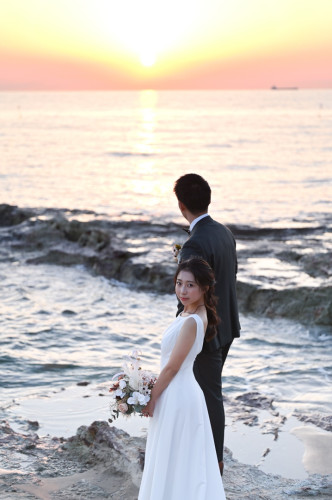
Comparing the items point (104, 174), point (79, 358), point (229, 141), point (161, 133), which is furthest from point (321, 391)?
point (161, 133)

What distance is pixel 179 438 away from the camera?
11.8 feet

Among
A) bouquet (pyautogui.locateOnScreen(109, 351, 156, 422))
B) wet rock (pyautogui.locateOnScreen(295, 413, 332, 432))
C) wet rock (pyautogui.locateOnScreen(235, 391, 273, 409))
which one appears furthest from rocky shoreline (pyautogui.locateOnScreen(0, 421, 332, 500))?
wet rock (pyautogui.locateOnScreen(235, 391, 273, 409))

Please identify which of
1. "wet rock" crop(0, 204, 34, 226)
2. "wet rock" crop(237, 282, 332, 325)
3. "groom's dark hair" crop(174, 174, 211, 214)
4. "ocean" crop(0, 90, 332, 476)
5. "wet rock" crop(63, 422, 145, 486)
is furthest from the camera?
"wet rock" crop(0, 204, 34, 226)

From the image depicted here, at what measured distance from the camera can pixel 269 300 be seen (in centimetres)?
1045

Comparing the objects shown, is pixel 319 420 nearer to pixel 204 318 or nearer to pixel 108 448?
pixel 108 448

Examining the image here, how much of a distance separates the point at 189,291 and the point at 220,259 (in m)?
0.57

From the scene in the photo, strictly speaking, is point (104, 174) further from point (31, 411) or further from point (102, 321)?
point (31, 411)

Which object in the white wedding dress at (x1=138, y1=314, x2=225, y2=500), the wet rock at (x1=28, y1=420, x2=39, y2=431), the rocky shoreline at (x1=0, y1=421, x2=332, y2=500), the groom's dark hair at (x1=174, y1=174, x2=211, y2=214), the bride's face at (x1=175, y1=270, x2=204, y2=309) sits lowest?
the wet rock at (x1=28, y1=420, x2=39, y2=431)

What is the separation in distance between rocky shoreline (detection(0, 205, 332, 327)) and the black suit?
18.6 feet

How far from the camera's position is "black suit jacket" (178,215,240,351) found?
4.14 m

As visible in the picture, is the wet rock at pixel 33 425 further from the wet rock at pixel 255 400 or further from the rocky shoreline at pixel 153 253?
the rocky shoreline at pixel 153 253

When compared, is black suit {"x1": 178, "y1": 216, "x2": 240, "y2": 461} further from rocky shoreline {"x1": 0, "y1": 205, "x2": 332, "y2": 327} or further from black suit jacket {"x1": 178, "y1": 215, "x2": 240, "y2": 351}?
rocky shoreline {"x1": 0, "y1": 205, "x2": 332, "y2": 327}

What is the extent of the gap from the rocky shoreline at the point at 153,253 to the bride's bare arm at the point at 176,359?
6.44 metres

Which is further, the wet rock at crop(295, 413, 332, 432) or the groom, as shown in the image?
the wet rock at crop(295, 413, 332, 432)
